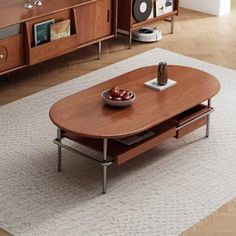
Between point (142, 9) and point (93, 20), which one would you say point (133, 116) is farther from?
point (142, 9)

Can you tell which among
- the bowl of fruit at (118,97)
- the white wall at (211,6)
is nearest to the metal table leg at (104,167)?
the bowl of fruit at (118,97)

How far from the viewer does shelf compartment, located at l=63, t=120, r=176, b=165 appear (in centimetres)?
426

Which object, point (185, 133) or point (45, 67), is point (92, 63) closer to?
point (45, 67)

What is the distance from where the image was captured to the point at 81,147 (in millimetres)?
4746

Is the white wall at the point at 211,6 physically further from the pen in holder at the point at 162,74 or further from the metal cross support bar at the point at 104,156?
the metal cross support bar at the point at 104,156

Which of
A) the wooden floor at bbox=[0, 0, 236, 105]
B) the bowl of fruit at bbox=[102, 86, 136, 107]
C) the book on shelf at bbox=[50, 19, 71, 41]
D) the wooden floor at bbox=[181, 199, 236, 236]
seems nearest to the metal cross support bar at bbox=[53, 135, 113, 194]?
the bowl of fruit at bbox=[102, 86, 136, 107]

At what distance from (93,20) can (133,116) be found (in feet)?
6.12

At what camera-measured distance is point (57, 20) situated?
223 inches

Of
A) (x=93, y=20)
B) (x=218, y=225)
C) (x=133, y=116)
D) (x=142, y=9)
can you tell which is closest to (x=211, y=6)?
(x=142, y=9)

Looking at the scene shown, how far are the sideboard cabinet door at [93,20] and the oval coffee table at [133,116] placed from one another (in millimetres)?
1147

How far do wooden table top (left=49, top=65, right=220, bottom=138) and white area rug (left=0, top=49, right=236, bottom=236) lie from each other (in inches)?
15.0

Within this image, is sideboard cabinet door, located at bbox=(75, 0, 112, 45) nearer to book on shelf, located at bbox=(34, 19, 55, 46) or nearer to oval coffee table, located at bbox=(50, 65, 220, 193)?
book on shelf, located at bbox=(34, 19, 55, 46)

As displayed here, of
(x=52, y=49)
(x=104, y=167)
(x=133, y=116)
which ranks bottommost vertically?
→ (x=104, y=167)

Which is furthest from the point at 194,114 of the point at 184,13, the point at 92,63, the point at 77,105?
the point at 184,13
